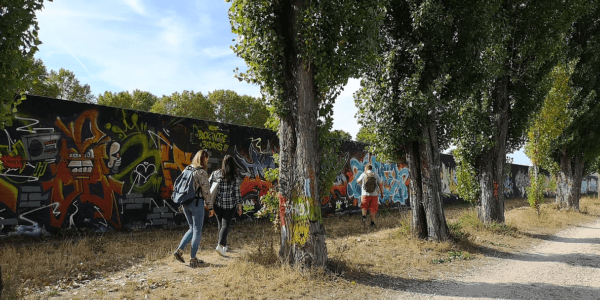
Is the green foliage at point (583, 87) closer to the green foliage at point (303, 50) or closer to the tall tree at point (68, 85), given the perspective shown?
the green foliage at point (303, 50)

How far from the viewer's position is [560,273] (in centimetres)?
582

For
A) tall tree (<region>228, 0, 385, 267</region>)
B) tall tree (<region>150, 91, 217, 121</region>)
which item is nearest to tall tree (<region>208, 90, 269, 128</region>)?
tall tree (<region>150, 91, 217, 121</region>)

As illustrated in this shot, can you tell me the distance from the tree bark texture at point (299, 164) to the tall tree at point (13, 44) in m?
3.07

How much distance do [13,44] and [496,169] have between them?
34.3ft

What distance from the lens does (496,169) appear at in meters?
9.83

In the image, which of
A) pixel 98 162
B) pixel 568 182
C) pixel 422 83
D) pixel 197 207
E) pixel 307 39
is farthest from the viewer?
pixel 568 182

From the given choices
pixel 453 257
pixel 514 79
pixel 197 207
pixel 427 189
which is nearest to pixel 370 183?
pixel 427 189

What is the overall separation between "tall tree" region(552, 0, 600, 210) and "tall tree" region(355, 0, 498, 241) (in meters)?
9.93

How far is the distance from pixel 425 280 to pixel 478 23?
558 cm

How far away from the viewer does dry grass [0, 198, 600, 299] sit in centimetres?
450

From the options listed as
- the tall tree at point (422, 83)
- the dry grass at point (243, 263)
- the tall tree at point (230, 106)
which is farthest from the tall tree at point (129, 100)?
the tall tree at point (422, 83)

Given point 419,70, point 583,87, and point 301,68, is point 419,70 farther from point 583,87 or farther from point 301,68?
point 583,87

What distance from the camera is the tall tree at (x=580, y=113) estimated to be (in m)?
14.7

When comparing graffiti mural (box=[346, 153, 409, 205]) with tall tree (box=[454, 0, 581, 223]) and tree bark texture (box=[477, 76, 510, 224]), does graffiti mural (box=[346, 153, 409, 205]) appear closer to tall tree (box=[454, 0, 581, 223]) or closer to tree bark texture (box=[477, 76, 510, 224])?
tall tree (box=[454, 0, 581, 223])
